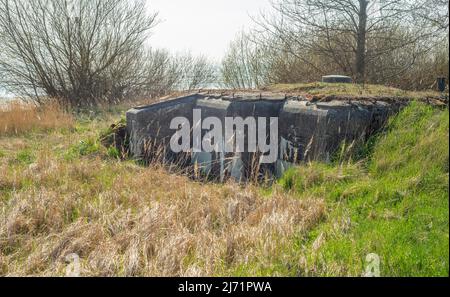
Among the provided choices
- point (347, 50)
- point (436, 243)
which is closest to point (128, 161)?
point (436, 243)

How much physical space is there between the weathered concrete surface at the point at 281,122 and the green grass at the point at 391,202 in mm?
357

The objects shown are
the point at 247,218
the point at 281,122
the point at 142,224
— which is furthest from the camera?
the point at 281,122

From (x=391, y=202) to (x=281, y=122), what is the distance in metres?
2.30

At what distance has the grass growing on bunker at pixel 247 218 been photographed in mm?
2441

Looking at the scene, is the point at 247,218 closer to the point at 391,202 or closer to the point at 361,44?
the point at 391,202

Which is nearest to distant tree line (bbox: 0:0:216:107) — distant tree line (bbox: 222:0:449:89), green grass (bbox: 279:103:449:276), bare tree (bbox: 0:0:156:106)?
bare tree (bbox: 0:0:156:106)

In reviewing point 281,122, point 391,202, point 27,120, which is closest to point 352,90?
point 281,122

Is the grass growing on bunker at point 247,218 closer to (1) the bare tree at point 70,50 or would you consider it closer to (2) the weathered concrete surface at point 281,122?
(2) the weathered concrete surface at point 281,122

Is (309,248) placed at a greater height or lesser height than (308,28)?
lesser

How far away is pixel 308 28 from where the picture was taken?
10.2 m

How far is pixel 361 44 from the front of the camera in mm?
10000

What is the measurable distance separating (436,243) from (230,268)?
146 cm

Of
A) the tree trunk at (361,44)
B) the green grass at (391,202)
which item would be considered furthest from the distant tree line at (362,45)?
the green grass at (391,202)
